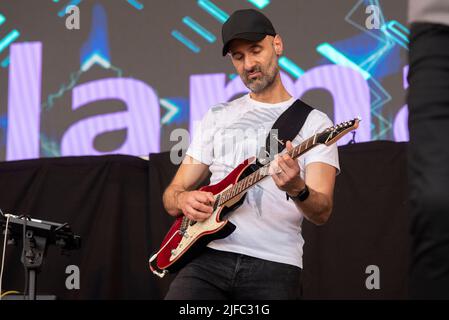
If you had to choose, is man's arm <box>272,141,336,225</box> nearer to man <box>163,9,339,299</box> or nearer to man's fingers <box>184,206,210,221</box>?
man <box>163,9,339,299</box>

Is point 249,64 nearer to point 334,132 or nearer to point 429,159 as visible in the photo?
point 334,132

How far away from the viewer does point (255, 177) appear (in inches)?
108

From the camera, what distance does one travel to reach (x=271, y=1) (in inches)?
194

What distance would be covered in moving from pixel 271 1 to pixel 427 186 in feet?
13.2

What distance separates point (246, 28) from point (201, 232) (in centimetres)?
88

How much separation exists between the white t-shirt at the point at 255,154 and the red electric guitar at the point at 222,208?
4 cm

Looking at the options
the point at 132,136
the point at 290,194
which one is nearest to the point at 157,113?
the point at 132,136

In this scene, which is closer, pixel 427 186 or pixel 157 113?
pixel 427 186

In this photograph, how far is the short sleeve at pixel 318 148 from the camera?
2801mm

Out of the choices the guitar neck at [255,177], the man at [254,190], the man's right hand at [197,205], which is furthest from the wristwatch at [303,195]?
the man's right hand at [197,205]

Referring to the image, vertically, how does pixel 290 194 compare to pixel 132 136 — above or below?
below

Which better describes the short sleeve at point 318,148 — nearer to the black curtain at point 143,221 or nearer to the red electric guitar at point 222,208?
the red electric guitar at point 222,208
